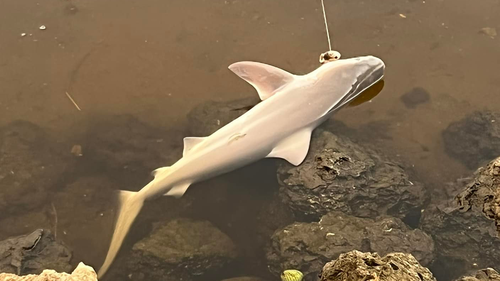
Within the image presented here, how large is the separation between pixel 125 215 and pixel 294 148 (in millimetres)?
1445

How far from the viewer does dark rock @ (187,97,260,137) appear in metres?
4.40

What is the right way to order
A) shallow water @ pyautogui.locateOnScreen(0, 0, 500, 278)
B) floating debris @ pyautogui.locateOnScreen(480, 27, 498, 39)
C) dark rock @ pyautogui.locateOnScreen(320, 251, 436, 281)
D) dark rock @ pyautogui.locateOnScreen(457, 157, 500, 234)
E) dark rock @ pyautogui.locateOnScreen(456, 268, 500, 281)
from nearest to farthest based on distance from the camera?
dark rock @ pyautogui.locateOnScreen(320, 251, 436, 281) → dark rock @ pyautogui.locateOnScreen(456, 268, 500, 281) → dark rock @ pyautogui.locateOnScreen(457, 157, 500, 234) → shallow water @ pyautogui.locateOnScreen(0, 0, 500, 278) → floating debris @ pyautogui.locateOnScreen(480, 27, 498, 39)

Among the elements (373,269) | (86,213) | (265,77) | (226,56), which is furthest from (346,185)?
(86,213)

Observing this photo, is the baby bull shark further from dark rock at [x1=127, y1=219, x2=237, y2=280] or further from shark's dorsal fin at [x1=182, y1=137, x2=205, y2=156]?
dark rock at [x1=127, y1=219, x2=237, y2=280]

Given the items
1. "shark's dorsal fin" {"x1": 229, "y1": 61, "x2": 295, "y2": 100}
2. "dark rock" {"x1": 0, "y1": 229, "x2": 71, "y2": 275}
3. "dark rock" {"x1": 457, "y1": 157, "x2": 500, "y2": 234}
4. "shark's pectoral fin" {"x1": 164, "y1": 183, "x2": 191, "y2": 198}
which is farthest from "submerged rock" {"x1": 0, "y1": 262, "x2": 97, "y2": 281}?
"dark rock" {"x1": 457, "y1": 157, "x2": 500, "y2": 234}

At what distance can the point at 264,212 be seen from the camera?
419cm

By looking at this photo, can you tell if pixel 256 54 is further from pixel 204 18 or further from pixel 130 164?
pixel 130 164

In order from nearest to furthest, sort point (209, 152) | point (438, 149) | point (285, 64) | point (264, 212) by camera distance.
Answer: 1. point (209, 152)
2. point (264, 212)
3. point (438, 149)
4. point (285, 64)

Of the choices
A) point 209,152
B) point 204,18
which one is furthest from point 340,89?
point 204,18

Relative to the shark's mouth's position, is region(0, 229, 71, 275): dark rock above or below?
below

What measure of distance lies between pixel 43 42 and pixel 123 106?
3.80ft

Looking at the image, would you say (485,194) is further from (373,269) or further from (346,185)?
(373,269)

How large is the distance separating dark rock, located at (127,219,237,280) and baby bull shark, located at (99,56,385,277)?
0.71 ft

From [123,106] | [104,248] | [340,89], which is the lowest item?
[104,248]
